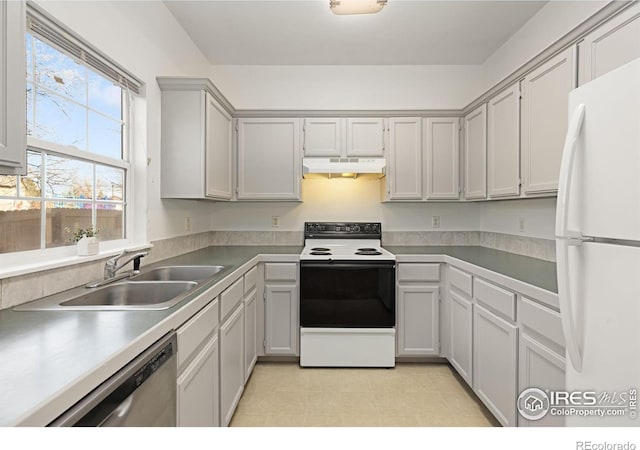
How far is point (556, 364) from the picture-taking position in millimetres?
1508

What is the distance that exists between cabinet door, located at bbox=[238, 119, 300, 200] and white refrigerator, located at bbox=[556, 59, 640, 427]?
2.34m

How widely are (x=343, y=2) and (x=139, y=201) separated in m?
1.85

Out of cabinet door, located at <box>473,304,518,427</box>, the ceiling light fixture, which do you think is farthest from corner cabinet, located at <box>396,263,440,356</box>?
the ceiling light fixture

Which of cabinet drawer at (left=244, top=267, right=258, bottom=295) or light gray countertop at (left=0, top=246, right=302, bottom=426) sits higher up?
light gray countertop at (left=0, top=246, right=302, bottom=426)

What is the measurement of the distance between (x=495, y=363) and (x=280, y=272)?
1.68 metres

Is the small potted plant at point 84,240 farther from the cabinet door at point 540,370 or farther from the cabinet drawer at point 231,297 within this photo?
the cabinet door at point 540,370

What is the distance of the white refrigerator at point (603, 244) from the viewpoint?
3.14 feet

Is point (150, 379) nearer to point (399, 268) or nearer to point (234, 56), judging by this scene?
point (399, 268)

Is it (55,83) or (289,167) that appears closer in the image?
(55,83)

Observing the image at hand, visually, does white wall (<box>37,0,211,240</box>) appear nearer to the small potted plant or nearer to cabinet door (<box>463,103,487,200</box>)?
the small potted plant

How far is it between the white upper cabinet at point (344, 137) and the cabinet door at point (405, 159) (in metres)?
0.13

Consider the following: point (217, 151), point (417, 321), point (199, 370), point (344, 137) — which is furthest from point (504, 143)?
point (199, 370)

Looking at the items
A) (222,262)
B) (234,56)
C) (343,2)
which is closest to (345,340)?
(222,262)

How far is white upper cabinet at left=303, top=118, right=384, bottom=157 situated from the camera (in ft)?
10.6
